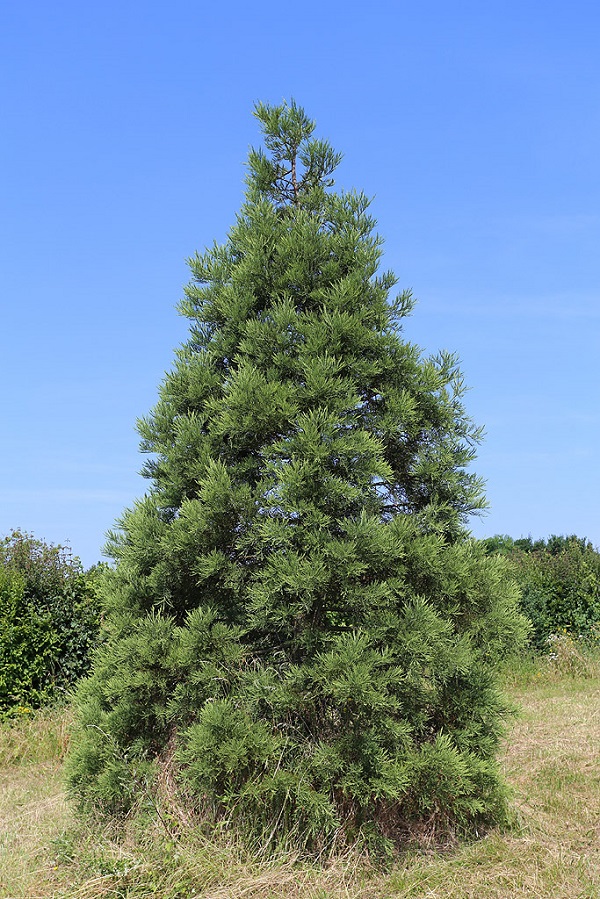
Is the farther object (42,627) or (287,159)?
(42,627)

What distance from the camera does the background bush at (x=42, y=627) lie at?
996cm

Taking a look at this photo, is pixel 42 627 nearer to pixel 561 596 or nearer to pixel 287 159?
pixel 287 159

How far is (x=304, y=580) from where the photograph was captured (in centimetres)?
497

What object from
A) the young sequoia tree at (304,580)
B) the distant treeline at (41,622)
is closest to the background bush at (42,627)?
the distant treeline at (41,622)

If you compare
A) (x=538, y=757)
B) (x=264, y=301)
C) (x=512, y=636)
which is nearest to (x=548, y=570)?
(x=538, y=757)

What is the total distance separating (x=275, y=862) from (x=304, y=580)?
171 centimetres

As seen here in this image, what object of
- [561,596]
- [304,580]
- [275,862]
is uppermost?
[561,596]

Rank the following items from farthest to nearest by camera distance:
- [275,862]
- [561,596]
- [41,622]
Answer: [561,596], [41,622], [275,862]

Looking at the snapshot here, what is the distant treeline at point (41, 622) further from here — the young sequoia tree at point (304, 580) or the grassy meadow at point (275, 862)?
the young sequoia tree at point (304, 580)

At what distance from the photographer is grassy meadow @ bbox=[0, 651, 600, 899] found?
4625 millimetres

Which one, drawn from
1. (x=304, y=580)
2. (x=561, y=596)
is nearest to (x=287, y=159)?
(x=304, y=580)

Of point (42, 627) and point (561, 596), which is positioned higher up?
point (561, 596)

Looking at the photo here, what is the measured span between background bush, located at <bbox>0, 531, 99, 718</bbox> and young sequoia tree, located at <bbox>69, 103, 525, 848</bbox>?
14.7 feet

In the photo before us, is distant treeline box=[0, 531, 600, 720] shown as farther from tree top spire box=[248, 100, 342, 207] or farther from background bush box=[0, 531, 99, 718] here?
tree top spire box=[248, 100, 342, 207]
